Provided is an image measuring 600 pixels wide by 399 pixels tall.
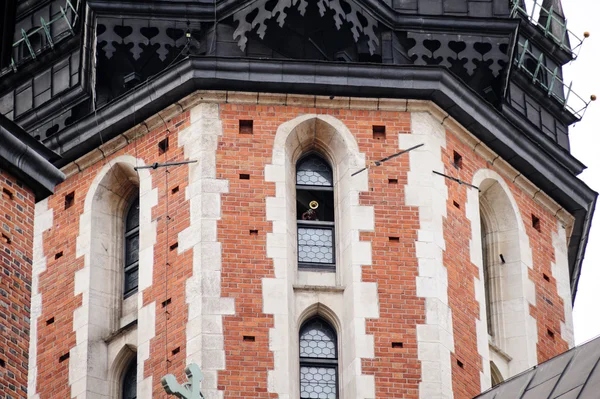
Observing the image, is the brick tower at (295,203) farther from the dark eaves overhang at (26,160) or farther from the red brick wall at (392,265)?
the dark eaves overhang at (26,160)

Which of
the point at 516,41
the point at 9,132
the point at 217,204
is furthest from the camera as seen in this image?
the point at 516,41

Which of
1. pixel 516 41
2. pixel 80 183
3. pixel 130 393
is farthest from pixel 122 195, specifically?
pixel 516 41

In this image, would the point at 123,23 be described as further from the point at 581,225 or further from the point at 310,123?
the point at 581,225

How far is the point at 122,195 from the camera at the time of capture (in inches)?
1914

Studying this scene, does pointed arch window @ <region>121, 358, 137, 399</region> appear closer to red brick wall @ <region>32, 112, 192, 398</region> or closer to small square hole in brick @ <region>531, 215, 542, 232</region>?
red brick wall @ <region>32, 112, 192, 398</region>

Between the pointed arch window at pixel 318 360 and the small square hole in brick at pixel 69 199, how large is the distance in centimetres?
512

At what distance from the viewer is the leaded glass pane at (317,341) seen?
4575cm

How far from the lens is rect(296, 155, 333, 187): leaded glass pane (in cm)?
4762

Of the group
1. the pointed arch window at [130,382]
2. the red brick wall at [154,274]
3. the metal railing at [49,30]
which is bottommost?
the pointed arch window at [130,382]

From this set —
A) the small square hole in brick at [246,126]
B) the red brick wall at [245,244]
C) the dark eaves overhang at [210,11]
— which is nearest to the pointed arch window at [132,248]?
the red brick wall at [245,244]

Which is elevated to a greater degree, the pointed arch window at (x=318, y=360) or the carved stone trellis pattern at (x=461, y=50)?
the carved stone trellis pattern at (x=461, y=50)

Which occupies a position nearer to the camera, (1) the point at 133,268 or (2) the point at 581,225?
(1) the point at 133,268

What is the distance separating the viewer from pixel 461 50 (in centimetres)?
4938

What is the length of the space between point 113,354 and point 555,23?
1100cm
